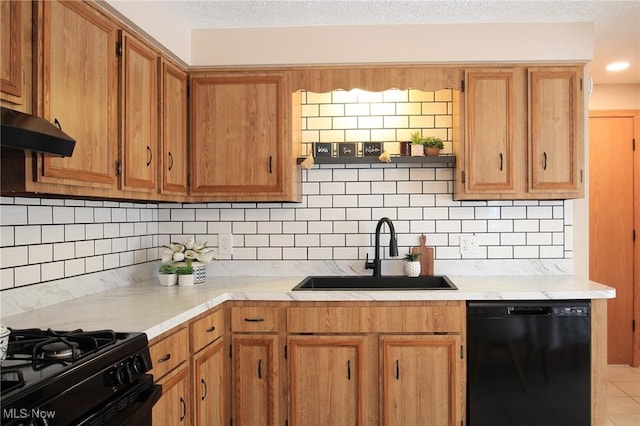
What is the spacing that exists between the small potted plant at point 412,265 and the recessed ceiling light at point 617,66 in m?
2.14

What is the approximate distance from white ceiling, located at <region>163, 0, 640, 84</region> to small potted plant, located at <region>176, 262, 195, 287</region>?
1.39 meters

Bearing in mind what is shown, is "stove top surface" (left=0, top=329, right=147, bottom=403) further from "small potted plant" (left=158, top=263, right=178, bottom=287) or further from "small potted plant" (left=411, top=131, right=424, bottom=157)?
"small potted plant" (left=411, top=131, right=424, bottom=157)

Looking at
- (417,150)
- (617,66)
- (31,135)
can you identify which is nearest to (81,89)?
(31,135)

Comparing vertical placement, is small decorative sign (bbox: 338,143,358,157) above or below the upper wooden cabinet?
below

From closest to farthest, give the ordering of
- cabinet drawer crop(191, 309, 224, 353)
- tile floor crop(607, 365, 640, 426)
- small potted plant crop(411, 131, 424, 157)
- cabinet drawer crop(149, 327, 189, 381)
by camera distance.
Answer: cabinet drawer crop(149, 327, 189, 381), cabinet drawer crop(191, 309, 224, 353), small potted plant crop(411, 131, 424, 157), tile floor crop(607, 365, 640, 426)

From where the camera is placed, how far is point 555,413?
2750 millimetres

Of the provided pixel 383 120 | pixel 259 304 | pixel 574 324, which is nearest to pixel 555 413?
pixel 574 324

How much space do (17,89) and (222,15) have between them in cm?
152

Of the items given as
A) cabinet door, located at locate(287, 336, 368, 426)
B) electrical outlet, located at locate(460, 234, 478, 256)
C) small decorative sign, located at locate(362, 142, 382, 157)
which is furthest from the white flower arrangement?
electrical outlet, located at locate(460, 234, 478, 256)

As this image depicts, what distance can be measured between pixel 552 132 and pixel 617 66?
4.65ft

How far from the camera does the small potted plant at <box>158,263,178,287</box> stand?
3.02 m

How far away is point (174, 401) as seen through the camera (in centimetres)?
218

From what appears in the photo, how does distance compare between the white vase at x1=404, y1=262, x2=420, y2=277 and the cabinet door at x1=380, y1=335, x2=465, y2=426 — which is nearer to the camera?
the cabinet door at x1=380, y1=335, x2=465, y2=426

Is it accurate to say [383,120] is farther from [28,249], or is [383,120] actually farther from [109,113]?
[28,249]
